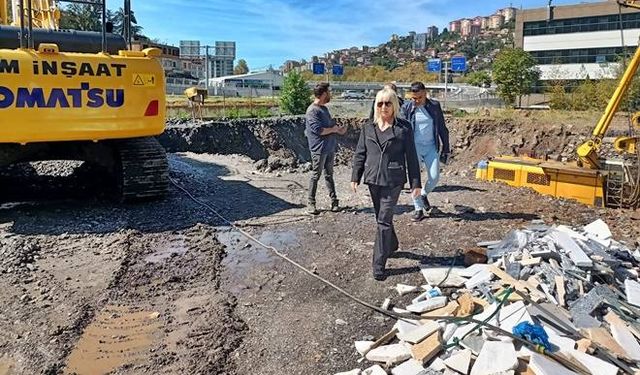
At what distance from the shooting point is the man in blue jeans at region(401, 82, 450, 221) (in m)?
6.74

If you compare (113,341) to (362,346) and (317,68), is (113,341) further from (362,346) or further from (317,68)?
(317,68)

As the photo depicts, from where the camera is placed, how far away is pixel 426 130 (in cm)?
675

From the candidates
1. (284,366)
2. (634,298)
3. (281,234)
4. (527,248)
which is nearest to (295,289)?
(284,366)

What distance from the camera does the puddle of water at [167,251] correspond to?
18.0 ft

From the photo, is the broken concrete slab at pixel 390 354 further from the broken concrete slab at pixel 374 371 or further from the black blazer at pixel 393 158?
the black blazer at pixel 393 158

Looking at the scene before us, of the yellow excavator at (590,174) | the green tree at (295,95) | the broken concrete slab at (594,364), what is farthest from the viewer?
the green tree at (295,95)

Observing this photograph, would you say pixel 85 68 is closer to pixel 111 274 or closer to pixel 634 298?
pixel 111 274

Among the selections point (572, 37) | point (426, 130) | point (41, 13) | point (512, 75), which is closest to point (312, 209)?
point (426, 130)

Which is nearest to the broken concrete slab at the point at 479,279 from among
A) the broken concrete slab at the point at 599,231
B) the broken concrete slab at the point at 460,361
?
the broken concrete slab at the point at 460,361

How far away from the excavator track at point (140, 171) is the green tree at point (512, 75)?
36.3 m

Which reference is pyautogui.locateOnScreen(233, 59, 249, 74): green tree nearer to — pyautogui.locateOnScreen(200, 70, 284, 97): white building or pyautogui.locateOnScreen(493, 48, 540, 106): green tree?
pyautogui.locateOnScreen(200, 70, 284, 97): white building

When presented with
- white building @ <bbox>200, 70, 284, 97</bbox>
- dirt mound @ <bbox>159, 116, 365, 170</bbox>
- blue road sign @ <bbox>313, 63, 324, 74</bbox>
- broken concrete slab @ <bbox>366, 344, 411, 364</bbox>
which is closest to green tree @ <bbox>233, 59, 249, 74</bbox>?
white building @ <bbox>200, 70, 284, 97</bbox>

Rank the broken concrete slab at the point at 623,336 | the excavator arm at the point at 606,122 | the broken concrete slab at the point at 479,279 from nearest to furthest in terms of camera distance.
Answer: the broken concrete slab at the point at 623,336
the broken concrete slab at the point at 479,279
the excavator arm at the point at 606,122

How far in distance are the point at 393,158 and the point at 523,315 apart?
5.91ft
